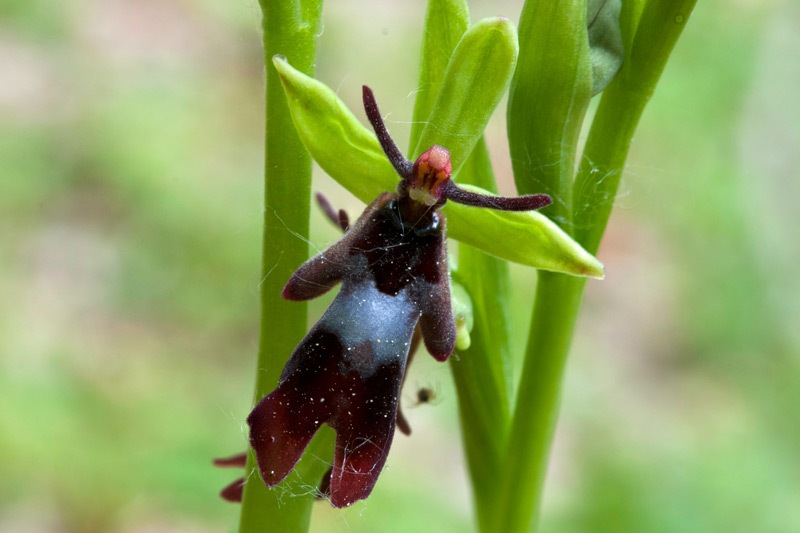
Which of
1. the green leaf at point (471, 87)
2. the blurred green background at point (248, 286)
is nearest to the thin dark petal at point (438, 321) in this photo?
the green leaf at point (471, 87)

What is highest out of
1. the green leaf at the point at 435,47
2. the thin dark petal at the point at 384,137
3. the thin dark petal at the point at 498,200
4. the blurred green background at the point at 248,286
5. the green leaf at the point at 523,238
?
the green leaf at the point at 435,47

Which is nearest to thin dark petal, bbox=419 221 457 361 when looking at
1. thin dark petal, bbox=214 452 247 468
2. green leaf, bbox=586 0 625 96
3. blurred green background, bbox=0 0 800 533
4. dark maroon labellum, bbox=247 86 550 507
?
dark maroon labellum, bbox=247 86 550 507

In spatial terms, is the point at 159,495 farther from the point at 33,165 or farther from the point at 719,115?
the point at 719,115

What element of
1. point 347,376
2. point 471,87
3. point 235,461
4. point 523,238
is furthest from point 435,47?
point 235,461

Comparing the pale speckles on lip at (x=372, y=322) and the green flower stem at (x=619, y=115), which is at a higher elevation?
the green flower stem at (x=619, y=115)

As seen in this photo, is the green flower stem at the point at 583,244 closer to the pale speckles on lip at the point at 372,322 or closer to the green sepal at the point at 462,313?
the green sepal at the point at 462,313

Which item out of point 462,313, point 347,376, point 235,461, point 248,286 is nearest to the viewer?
point 347,376

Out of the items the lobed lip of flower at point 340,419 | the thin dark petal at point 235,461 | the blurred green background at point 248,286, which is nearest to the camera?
the lobed lip of flower at point 340,419

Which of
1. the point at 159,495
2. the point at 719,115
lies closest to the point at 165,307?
the point at 159,495

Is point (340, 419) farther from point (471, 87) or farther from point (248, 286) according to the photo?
point (248, 286)
